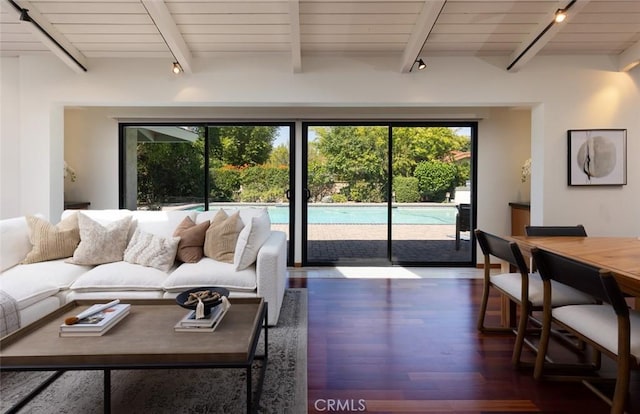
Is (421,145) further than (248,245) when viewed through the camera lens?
Yes

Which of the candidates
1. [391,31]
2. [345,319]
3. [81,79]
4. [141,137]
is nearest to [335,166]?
[391,31]

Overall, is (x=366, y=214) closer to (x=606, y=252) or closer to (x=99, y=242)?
(x=606, y=252)

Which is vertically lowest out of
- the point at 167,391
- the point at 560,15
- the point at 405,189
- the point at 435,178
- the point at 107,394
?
the point at 167,391

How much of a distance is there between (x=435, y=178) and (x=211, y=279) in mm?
3626

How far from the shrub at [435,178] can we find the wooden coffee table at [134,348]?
12.2ft

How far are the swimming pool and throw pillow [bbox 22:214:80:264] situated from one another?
1.91 m

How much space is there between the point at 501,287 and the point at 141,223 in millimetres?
3303

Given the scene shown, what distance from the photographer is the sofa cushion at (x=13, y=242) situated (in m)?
2.88

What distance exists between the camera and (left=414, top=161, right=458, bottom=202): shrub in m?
5.04

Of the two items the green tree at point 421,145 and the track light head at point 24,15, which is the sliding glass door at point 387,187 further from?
the track light head at point 24,15

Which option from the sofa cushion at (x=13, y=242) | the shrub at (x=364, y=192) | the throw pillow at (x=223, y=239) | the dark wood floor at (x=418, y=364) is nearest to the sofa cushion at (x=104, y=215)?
the sofa cushion at (x=13, y=242)

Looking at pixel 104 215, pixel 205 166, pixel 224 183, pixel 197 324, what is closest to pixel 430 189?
pixel 224 183

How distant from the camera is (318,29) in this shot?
3277mm

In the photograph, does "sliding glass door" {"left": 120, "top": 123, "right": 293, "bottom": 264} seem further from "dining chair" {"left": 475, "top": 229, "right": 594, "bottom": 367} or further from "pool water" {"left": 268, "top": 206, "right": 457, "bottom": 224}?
"dining chair" {"left": 475, "top": 229, "right": 594, "bottom": 367}
